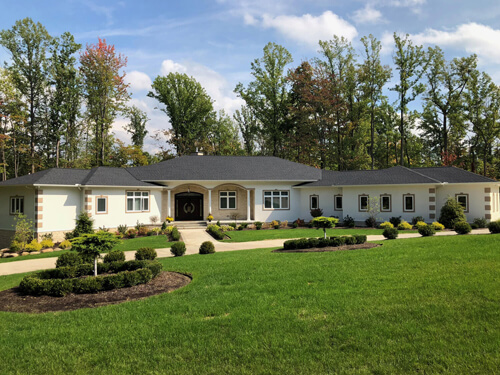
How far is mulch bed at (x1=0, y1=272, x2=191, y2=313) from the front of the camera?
763 cm

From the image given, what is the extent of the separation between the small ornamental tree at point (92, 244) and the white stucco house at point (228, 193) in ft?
47.9

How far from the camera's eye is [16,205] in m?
23.4

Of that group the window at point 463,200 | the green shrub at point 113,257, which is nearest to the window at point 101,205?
the green shrub at point 113,257

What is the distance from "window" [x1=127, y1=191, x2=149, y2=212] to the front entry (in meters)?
3.78

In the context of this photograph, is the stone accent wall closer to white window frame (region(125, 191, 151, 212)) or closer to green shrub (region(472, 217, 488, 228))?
white window frame (region(125, 191, 151, 212))

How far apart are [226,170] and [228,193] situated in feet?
6.72

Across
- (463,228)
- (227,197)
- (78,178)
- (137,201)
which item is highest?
(78,178)

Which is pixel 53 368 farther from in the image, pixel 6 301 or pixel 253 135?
pixel 253 135

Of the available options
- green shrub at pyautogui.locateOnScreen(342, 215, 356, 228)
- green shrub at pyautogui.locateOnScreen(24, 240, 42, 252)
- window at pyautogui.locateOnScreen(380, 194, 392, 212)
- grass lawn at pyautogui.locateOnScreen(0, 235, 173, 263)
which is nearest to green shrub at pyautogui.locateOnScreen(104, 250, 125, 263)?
grass lawn at pyautogui.locateOnScreen(0, 235, 173, 263)

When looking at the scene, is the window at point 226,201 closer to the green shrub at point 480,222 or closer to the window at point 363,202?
the window at point 363,202

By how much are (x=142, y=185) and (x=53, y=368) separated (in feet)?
74.1

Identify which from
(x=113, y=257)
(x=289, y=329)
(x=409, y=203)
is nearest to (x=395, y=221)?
(x=409, y=203)

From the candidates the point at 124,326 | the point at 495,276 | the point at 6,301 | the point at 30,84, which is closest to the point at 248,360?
the point at 124,326

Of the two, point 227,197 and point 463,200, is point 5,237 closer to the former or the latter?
point 227,197
